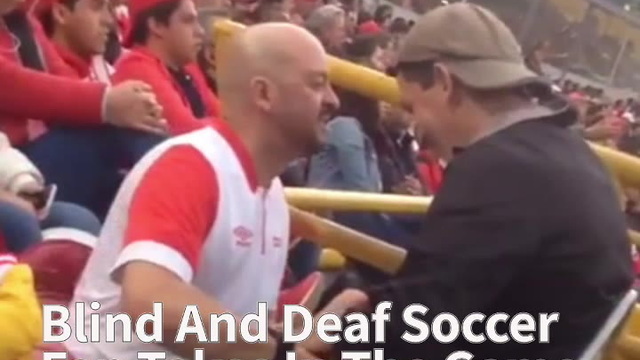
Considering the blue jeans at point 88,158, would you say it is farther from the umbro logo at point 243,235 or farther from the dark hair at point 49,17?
the umbro logo at point 243,235

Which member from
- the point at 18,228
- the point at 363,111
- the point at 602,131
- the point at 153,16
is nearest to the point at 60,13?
the point at 153,16

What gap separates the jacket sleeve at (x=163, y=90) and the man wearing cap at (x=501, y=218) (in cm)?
125

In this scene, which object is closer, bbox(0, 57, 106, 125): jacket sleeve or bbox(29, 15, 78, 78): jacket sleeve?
bbox(0, 57, 106, 125): jacket sleeve

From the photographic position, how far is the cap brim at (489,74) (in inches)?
118

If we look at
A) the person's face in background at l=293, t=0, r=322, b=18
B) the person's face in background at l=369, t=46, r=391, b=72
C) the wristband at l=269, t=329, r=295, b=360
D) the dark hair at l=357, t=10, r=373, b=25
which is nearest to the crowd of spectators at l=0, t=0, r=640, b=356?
the wristband at l=269, t=329, r=295, b=360

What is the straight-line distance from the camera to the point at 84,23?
453 centimetres

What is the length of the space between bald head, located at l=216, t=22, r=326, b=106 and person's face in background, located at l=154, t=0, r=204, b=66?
1.59 meters

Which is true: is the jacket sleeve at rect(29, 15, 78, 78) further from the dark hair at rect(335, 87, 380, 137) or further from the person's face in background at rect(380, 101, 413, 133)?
the person's face in background at rect(380, 101, 413, 133)

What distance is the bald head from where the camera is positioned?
116 inches

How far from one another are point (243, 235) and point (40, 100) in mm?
1261

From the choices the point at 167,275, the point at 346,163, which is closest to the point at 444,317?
the point at 167,275

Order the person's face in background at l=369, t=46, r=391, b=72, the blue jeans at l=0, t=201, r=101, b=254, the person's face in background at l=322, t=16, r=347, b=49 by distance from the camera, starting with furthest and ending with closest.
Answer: the person's face in background at l=322, t=16, r=347, b=49 → the person's face in background at l=369, t=46, r=391, b=72 → the blue jeans at l=0, t=201, r=101, b=254

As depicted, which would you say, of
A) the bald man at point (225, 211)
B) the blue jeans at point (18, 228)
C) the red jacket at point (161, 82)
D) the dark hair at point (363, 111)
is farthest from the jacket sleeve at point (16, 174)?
the dark hair at point (363, 111)

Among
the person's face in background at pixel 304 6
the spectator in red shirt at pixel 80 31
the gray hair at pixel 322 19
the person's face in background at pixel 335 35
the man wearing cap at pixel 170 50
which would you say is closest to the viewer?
the man wearing cap at pixel 170 50
